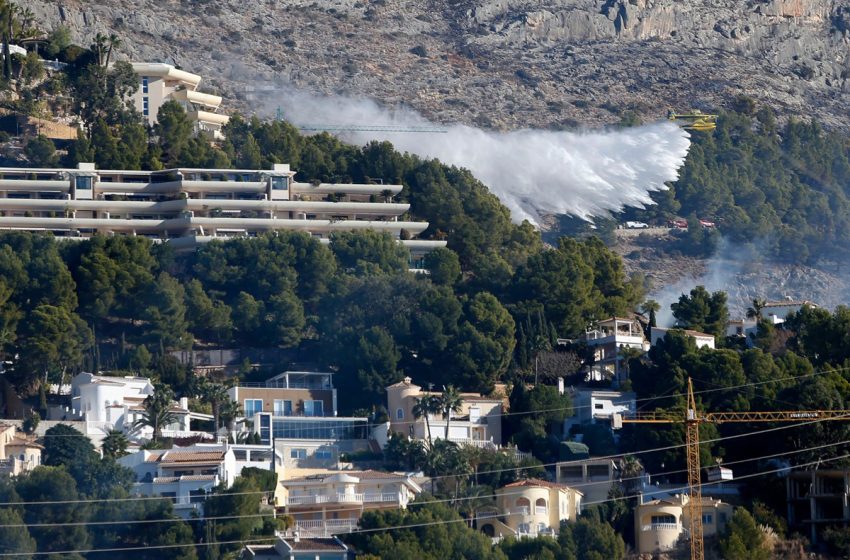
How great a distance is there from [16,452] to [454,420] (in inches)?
724

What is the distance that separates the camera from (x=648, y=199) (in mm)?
148750

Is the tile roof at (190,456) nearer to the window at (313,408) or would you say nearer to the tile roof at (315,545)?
the tile roof at (315,545)

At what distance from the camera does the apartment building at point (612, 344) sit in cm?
10681

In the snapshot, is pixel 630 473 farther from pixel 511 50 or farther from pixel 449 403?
pixel 511 50

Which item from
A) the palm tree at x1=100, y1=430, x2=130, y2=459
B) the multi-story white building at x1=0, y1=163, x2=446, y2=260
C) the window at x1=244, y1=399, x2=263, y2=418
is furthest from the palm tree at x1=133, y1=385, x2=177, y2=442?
the multi-story white building at x1=0, y1=163, x2=446, y2=260

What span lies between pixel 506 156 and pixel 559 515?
190ft

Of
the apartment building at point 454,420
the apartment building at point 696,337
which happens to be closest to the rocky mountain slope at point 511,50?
the apartment building at point 696,337

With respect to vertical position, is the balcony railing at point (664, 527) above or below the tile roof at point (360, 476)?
below

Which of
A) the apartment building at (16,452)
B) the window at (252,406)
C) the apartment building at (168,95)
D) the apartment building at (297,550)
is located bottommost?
the apartment building at (297,550)

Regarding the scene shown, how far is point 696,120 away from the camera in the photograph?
528 ft

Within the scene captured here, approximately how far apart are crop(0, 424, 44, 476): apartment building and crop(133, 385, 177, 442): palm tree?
517 centimetres

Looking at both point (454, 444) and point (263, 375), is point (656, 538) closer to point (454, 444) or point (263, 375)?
point (454, 444)

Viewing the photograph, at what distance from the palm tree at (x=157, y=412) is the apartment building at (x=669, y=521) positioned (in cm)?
1990

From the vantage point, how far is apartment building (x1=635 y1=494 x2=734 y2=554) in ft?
290
